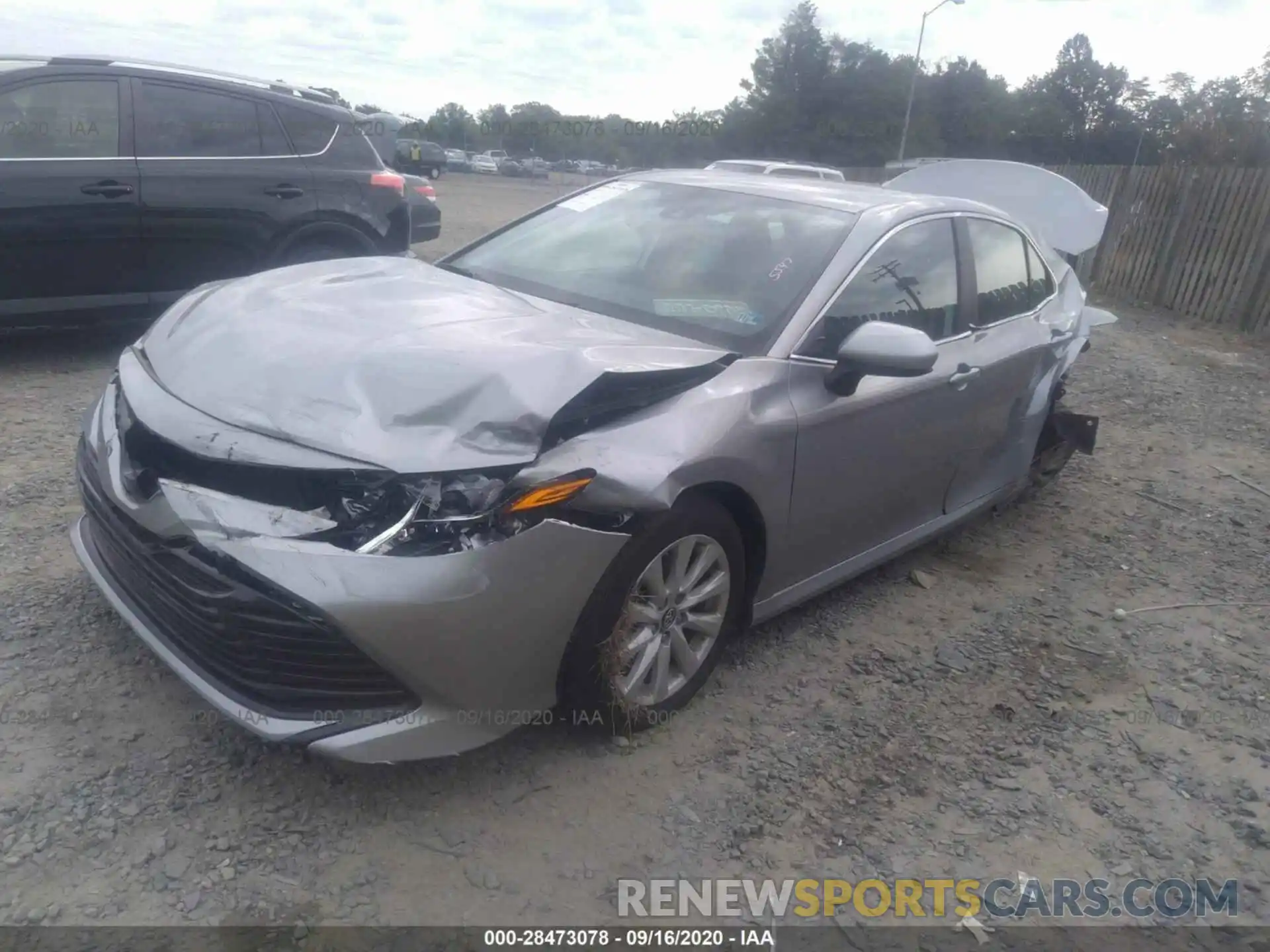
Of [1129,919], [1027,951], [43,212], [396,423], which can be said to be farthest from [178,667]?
[43,212]

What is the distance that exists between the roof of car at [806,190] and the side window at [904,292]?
171 mm

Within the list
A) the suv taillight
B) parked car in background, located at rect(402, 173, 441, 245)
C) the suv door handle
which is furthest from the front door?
parked car in background, located at rect(402, 173, 441, 245)

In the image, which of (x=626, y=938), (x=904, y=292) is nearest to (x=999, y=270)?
(x=904, y=292)

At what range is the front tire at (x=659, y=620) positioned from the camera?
259 cm

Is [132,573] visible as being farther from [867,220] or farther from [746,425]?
[867,220]

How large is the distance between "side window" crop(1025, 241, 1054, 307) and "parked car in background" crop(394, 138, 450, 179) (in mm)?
25137

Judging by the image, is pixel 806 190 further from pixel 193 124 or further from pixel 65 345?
pixel 65 345

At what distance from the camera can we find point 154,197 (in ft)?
18.7

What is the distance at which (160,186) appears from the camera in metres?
5.71

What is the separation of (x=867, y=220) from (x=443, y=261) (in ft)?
5.68

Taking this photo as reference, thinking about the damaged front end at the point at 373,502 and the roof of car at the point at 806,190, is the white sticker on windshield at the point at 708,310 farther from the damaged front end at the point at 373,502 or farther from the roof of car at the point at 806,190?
the damaged front end at the point at 373,502

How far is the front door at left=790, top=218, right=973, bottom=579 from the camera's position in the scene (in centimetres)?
318

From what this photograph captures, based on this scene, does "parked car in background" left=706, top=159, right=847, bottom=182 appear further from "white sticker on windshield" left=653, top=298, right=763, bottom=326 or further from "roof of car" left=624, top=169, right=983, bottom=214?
"white sticker on windshield" left=653, top=298, right=763, bottom=326

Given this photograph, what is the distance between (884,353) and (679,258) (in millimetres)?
912
